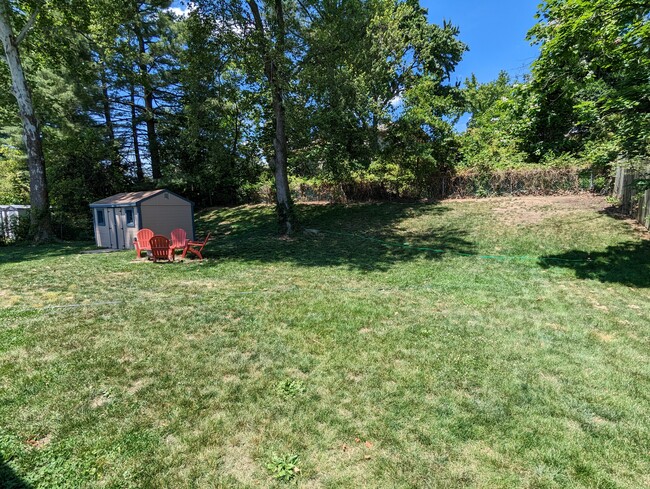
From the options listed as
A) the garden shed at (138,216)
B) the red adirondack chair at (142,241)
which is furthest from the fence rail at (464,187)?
the red adirondack chair at (142,241)

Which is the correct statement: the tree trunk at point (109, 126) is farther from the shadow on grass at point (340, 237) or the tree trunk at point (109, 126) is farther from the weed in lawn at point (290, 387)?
the weed in lawn at point (290, 387)

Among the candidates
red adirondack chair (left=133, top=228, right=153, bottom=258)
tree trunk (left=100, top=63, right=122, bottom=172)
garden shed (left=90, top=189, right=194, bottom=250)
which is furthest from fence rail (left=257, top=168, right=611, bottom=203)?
red adirondack chair (left=133, top=228, right=153, bottom=258)

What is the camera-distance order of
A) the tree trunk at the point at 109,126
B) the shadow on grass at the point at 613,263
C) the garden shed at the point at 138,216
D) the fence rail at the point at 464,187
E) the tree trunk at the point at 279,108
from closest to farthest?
the shadow on grass at the point at 613,263 < the tree trunk at the point at 279,108 < the garden shed at the point at 138,216 < the fence rail at the point at 464,187 < the tree trunk at the point at 109,126

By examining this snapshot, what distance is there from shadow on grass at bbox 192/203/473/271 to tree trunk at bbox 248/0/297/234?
91cm

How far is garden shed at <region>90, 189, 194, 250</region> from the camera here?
40.8 feet

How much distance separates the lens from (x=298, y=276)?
25.5 feet

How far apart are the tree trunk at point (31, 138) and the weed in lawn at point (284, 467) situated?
16.8 meters

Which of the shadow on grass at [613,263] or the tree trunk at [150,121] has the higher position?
the tree trunk at [150,121]

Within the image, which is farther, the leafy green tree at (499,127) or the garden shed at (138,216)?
the garden shed at (138,216)

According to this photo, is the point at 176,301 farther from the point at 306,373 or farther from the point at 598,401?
the point at 598,401

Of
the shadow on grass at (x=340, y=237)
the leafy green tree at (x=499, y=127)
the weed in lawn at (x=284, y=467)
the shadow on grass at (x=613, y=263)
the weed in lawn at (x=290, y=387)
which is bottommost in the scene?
the weed in lawn at (x=284, y=467)

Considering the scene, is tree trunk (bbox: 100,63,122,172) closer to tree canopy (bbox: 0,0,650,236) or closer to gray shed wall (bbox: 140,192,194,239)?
tree canopy (bbox: 0,0,650,236)

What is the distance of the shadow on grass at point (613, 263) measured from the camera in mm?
7074

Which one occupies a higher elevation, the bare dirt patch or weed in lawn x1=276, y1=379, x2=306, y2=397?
the bare dirt patch
